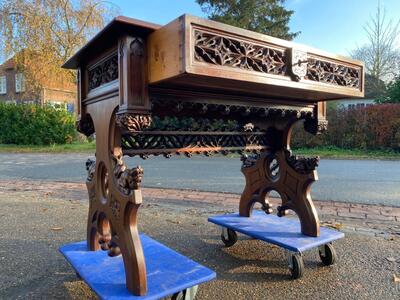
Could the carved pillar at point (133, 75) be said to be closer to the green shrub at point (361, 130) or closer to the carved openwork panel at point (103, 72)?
the carved openwork panel at point (103, 72)

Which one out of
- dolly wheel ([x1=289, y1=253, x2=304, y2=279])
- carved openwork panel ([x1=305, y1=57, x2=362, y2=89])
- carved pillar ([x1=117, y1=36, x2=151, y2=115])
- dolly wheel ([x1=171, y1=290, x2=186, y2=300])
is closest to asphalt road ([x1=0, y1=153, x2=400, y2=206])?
dolly wheel ([x1=289, y1=253, x2=304, y2=279])

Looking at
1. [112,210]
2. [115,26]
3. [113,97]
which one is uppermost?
[115,26]

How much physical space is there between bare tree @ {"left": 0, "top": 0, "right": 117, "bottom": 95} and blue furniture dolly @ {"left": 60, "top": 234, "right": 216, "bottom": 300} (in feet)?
62.0

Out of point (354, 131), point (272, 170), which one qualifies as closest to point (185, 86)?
point (272, 170)

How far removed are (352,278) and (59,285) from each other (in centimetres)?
211

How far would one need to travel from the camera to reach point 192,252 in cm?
300

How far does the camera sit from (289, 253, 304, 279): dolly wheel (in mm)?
2420

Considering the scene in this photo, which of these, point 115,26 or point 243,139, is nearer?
point 115,26

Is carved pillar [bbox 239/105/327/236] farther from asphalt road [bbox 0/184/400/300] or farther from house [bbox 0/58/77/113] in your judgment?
house [bbox 0/58/77/113]

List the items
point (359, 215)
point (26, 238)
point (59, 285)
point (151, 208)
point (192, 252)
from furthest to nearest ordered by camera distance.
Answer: point (151, 208) → point (359, 215) → point (26, 238) → point (192, 252) → point (59, 285)

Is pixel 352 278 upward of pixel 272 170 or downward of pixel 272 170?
downward

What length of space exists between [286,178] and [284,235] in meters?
0.52

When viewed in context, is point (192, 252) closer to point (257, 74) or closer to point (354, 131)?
point (257, 74)

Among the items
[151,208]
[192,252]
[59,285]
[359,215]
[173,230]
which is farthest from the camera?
[151,208]
